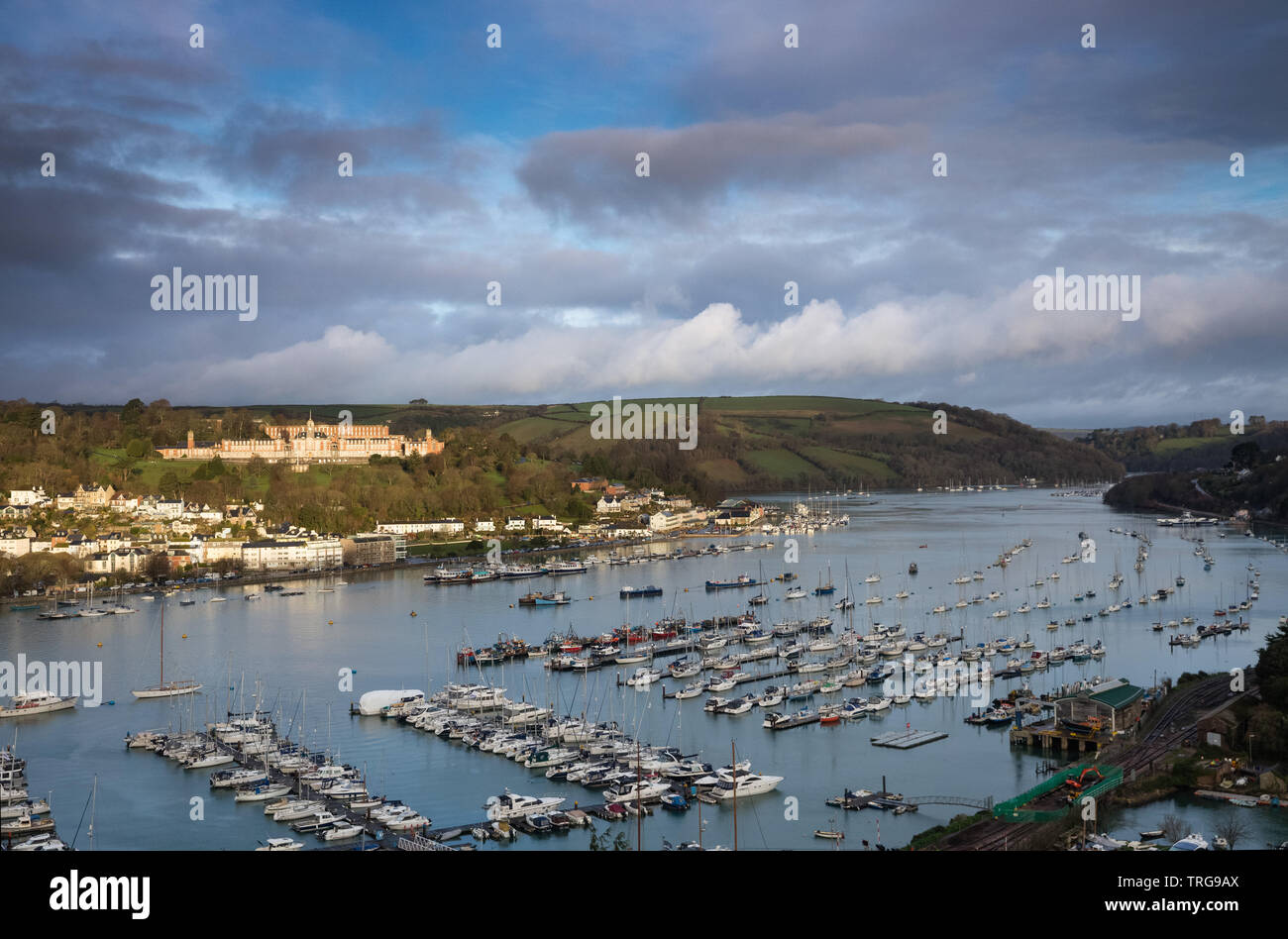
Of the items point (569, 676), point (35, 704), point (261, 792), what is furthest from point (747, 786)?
point (35, 704)

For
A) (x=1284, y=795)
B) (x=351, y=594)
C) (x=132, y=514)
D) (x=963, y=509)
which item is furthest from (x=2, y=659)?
(x=963, y=509)

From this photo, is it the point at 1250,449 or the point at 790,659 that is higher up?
the point at 1250,449

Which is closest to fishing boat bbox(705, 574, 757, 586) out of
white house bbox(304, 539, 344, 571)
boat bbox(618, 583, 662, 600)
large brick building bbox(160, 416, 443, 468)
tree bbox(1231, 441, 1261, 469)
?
boat bbox(618, 583, 662, 600)

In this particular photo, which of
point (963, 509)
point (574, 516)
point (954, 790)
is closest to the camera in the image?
point (954, 790)

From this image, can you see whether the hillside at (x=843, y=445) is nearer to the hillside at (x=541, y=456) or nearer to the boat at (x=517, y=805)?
the hillside at (x=541, y=456)

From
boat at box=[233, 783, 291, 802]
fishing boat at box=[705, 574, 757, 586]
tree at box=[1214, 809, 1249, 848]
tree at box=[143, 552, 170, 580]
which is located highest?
tree at box=[143, 552, 170, 580]

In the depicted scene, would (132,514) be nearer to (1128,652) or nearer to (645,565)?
(645,565)

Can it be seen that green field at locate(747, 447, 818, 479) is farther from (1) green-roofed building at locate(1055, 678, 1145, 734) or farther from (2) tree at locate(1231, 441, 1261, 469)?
(1) green-roofed building at locate(1055, 678, 1145, 734)
